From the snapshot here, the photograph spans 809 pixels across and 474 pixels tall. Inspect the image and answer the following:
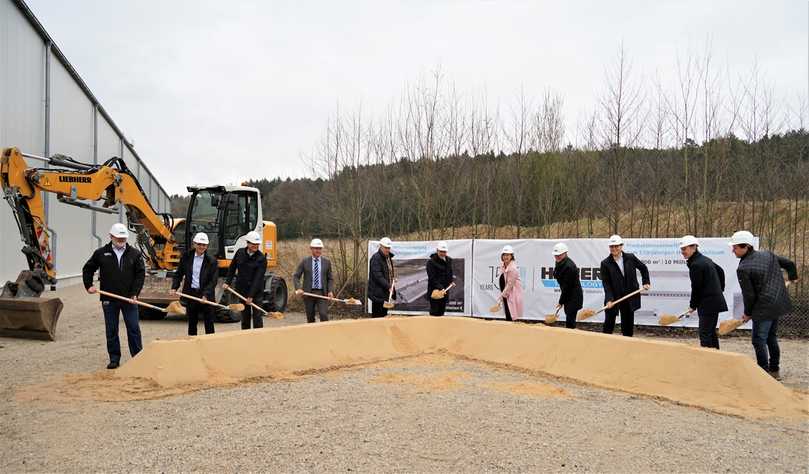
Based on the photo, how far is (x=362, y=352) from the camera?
27.2 ft

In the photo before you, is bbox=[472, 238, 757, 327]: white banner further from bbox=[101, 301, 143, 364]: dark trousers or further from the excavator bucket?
the excavator bucket

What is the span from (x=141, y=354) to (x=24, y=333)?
4.90 meters

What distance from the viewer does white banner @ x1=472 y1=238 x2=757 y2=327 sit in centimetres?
1087

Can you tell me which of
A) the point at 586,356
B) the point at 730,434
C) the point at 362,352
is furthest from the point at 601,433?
the point at 362,352

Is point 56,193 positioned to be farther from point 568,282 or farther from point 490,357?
point 568,282

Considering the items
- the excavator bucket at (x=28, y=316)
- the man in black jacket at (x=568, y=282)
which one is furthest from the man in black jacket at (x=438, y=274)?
the excavator bucket at (x=28, y=316)

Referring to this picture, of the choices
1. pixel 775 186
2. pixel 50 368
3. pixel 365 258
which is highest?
pixel 775 186

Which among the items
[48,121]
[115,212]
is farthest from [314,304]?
[48,121]

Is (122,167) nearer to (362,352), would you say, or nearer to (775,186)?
(362,352)

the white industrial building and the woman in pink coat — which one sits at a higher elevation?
the white industrial building

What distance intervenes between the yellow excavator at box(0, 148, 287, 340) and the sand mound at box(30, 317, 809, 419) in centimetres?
198

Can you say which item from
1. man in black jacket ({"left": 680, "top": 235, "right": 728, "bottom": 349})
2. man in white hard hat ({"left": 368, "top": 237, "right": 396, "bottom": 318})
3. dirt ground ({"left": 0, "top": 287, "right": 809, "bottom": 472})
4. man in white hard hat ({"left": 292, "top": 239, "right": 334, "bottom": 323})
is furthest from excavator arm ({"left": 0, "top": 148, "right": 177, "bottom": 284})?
man in black jacket ({"left": 680, "top": 235, "right": 728, "bottom": 349})

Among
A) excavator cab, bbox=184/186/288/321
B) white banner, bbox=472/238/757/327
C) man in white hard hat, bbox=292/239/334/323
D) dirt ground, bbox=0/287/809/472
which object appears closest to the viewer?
dirt ground, bbox=0/287/809/472

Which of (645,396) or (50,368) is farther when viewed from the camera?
(50,368)
